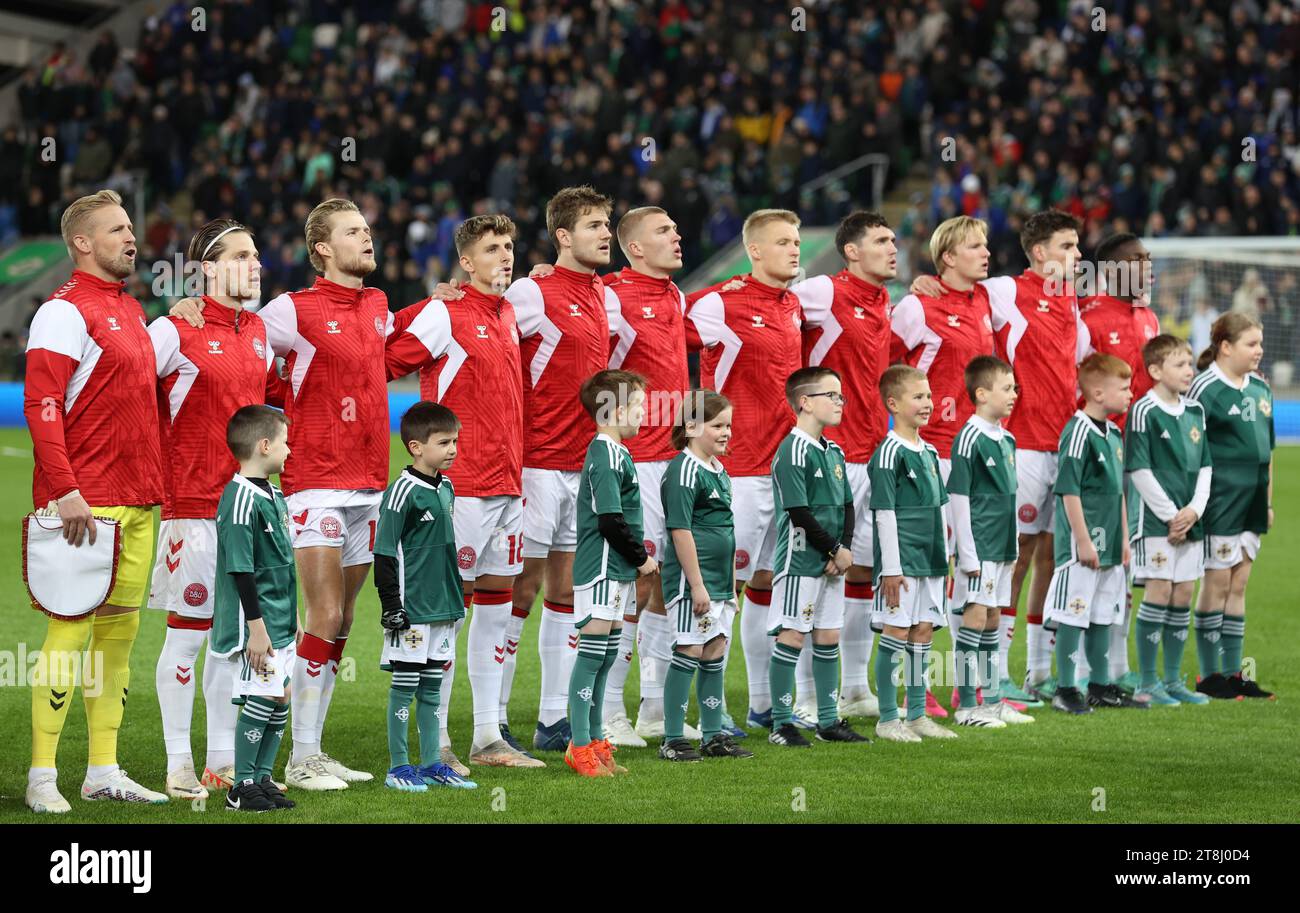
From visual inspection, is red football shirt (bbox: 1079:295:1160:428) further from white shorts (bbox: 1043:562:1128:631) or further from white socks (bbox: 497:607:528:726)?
white socks (bbox: 497:607:528:726)

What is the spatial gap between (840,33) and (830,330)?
65.9 ft

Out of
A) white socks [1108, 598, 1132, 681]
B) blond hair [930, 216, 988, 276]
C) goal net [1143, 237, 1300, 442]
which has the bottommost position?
white socks [1108, 598, 1132, 681]

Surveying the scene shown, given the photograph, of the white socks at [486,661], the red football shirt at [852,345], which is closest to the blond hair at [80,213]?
the white socks at [486,661]

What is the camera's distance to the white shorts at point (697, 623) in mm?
7273

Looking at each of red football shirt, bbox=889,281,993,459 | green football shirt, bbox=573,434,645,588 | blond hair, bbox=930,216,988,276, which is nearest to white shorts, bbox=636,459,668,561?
green football shirt, bbox=573,434,645,588

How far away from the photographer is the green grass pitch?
6.31 metres

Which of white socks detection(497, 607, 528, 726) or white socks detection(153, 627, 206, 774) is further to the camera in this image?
white socks detection(497, 607, 528, 726)

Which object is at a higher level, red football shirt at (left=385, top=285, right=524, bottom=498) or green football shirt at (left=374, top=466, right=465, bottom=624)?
red football shirt at (left=385, top=285, right=524, bottom=498)

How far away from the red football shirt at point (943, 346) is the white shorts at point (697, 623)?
1.83 m

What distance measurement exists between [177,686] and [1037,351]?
4.64m

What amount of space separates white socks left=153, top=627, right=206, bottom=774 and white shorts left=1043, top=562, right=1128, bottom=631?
407cm

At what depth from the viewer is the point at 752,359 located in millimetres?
8125

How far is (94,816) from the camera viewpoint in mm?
6195

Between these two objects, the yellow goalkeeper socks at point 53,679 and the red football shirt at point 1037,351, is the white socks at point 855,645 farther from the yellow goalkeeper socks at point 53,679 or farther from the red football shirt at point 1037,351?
the yellow goalkeeper socks at point 53,679
